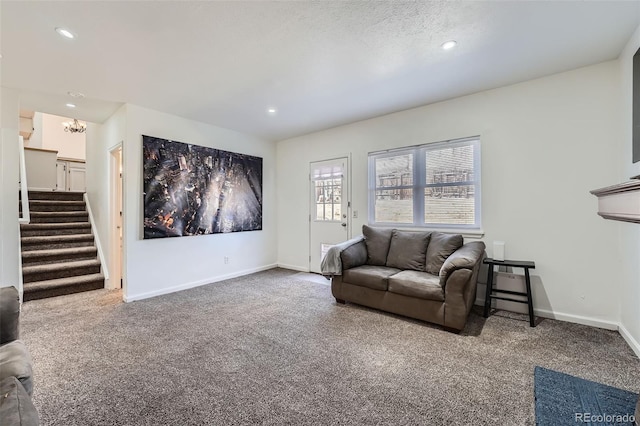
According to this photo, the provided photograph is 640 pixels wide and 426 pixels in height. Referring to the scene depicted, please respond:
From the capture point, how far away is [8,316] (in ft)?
5.04

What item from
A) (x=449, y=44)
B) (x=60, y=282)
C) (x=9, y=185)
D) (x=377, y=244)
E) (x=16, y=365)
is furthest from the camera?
(x=60, y=282)

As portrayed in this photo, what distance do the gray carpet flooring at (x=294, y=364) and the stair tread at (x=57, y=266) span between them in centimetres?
95

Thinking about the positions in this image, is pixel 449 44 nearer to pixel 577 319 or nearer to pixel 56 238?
pixel 577 319

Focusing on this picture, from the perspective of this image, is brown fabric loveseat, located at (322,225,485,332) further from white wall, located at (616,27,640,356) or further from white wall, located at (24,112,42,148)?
white wall, located at (24,112,42,148)

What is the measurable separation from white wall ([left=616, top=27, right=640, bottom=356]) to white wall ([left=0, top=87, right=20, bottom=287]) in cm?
603

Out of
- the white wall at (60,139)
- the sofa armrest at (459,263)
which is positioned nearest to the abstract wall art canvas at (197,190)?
the sofa armrest at (459,263)

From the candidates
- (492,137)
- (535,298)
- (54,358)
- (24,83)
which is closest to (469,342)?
(535,298)

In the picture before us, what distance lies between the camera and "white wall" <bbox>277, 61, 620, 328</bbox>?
2.72m

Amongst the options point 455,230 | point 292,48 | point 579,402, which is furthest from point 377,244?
point 292,48

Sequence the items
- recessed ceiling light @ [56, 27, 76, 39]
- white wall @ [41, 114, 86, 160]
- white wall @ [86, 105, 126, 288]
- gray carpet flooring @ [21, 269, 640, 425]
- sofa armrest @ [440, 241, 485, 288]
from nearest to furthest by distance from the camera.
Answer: gray carpet flooring @ [21, 269, 640, 425], recessed ceiling light @ [56, 27, 76, 39], sofa armrest @ [440, 241, 485, 288], white wall @ [86, 105, 126, 288], white wall @ [41, 114, 86, 160]

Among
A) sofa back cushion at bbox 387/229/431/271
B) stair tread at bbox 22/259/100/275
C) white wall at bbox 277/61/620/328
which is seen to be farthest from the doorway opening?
white wall at bbox 277/61/620/328

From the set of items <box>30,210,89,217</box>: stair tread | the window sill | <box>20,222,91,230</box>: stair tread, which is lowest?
the window sill

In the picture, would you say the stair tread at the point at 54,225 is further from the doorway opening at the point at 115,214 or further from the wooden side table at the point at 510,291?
the wooden side table at the point at 510,291

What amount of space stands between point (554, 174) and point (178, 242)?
475 centimetres
